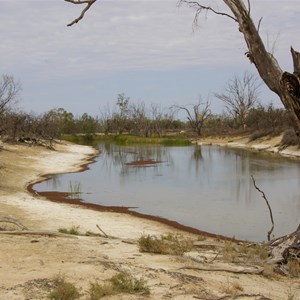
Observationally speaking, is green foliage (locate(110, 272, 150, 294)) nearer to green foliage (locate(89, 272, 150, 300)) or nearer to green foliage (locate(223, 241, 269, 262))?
green foliage (locate(89, 272, 150, 300))

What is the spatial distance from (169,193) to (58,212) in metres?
8.03

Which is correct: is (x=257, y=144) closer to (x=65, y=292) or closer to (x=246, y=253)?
(x=246, y=253)

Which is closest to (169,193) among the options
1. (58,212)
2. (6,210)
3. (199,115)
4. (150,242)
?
(58,212)

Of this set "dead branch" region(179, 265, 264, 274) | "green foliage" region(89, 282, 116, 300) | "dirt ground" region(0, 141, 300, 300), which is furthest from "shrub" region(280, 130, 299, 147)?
"green foliage" region(89, 282, 116, 300)

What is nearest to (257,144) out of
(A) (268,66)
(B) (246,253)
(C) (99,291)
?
(B) (246,253)

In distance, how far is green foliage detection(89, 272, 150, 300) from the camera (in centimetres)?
615

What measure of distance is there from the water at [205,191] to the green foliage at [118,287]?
29.4ft

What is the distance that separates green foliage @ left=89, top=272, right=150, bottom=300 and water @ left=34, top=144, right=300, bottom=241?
8.95 metres

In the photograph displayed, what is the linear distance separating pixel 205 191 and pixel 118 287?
18.5 m

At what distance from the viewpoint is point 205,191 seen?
24.7 meters

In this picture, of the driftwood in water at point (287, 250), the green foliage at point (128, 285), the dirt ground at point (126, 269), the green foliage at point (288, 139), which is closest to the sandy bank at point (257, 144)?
the green foliage at point (288, 139)

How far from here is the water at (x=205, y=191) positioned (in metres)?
17.4

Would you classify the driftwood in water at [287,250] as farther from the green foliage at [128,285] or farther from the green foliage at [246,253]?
the green foliage at [128,285]

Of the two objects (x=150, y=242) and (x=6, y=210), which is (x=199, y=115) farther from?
(x=150, y=242)
